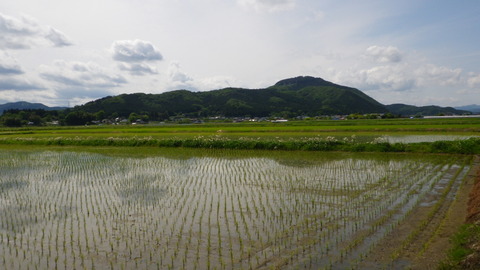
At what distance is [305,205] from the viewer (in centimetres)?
923

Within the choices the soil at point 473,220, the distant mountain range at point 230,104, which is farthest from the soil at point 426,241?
the distant mountain range at point 230,104

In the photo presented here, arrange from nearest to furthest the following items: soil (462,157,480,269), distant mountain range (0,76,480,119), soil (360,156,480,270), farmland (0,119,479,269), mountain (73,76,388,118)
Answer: soil (462,157,480,269), soil (360,156,480,270), farmland (0,119,479,269), distant mountain range (0,76,480,119), mountain (73,76,388,118)

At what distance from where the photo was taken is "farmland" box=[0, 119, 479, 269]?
20.0 ft

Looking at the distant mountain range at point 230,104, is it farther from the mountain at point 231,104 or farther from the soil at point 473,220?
the soil at point 473,220

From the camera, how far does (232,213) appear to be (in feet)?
28.4

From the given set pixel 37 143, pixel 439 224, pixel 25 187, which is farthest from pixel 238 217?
pixel 37 143

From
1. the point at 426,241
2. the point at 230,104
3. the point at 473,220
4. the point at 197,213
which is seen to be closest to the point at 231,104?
the point at 230,104

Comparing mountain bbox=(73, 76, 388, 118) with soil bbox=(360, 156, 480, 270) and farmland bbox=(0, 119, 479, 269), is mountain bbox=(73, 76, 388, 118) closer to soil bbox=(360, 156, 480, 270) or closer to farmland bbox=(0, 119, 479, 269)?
farmland bbox=(0, 119, 479, 269)

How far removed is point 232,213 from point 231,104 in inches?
5972

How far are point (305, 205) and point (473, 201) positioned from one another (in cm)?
439

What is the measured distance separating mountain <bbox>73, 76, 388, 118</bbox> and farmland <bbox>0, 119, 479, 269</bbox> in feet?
371

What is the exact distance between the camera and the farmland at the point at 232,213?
609 centimetres

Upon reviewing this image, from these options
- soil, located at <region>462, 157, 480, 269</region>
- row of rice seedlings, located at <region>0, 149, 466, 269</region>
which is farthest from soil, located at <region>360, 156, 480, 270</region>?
row of rice seedlings, located at <region>0, 149, 466, 269</region>

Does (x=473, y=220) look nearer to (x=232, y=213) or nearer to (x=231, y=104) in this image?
(x=232, y=213)
